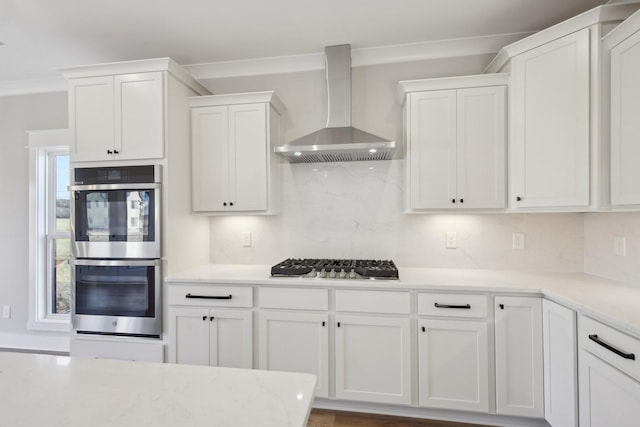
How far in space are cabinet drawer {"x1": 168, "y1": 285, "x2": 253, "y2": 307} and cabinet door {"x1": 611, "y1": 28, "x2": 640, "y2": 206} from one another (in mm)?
2273

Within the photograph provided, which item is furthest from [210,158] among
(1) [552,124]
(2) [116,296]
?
(1) [552,124]

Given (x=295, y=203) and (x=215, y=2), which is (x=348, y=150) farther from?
(x=215, y=2)

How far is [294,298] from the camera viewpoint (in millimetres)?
2170

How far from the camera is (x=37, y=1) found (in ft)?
6.63

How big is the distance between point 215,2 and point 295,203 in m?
1.59

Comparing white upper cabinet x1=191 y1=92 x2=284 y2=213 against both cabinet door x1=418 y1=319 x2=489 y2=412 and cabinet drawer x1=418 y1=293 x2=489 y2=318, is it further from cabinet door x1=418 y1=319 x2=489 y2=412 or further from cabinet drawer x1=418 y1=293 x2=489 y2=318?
cabinet door x1=418 y1=319 x2=489 y2=412

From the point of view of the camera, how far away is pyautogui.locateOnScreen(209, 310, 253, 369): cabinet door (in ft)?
7.29

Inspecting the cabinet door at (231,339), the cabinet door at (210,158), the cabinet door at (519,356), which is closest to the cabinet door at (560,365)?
the cabinet door at (519,356)

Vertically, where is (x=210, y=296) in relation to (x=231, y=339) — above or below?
above

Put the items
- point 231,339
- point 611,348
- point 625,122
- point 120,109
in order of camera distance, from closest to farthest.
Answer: point 611,348 < point 625,122 < point 231,339 < point 120,109

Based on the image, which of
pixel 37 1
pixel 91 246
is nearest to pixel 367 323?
pixel 91 246

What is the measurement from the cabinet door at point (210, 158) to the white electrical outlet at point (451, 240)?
187cm

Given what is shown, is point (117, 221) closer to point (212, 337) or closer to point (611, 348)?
point (212, 337)

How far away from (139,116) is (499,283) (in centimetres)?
280
